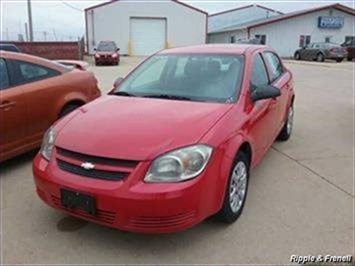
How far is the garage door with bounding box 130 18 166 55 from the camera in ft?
127

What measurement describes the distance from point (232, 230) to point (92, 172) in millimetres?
1305

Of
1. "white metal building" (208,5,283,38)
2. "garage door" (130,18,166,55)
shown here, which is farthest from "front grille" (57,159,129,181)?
"white metal building" (208,5,283,38)

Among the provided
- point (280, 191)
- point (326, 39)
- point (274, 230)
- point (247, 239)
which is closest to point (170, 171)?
point (247, 239)

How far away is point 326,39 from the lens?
40094 millimetres

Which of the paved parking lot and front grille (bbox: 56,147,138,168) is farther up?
front grille (bbox: 56,147,138,168)

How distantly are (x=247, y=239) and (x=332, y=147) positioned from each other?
10.8 feet

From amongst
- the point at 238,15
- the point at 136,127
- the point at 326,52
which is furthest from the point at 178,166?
the point at 238,15

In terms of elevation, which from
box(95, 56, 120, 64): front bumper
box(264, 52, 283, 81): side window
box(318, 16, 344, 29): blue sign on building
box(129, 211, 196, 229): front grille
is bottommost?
box(95, 56, 120, 64): front bumper

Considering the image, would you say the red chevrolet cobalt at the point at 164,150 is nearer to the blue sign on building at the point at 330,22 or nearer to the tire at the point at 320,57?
the tire at the point at 320,57

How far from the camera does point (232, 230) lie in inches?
145

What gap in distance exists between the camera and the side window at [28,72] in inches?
209

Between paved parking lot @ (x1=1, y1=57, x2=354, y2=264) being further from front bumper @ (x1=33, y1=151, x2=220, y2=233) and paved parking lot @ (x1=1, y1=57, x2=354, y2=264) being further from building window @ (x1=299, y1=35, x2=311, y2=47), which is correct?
building window @ (x1=299, y1=35, x2=311, y2=47)

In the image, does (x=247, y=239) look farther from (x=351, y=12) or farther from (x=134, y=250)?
(x=351, y=12)

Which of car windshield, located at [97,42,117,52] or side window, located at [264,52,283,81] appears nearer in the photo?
side window, located at [264,52,283,81]
